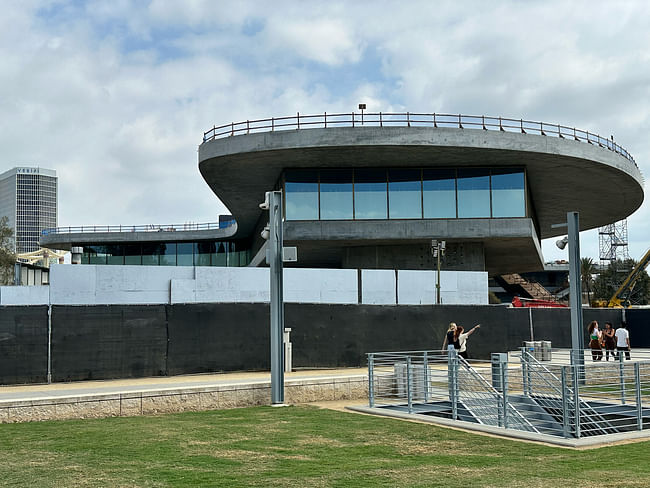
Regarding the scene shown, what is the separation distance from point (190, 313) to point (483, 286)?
41.4 ft

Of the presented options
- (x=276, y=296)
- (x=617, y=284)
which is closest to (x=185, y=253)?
(x=276, y=296)

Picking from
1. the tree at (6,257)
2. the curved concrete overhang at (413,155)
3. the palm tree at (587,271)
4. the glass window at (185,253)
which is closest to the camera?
the curved concrete overhang at (413,155)

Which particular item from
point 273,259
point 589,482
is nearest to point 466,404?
point 273,259

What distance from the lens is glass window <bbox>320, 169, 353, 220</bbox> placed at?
3647 cm

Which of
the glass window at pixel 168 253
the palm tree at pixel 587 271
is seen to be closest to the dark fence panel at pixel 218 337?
the glass window at pixel 168 253

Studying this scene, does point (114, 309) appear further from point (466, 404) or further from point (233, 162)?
point (233, 162)

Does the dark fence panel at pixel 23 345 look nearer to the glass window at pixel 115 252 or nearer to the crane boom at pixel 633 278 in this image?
the glass window at pixel 115 252

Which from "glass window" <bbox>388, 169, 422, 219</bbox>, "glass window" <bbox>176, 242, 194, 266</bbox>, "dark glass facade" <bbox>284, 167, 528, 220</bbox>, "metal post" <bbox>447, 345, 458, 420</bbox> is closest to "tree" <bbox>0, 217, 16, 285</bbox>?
"glass window" <bbox>176, 242, 194, 266</bbox>

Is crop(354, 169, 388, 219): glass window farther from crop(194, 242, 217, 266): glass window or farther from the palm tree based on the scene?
the palm tree

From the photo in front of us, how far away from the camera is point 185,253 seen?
231ft

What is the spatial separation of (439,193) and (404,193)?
1710 millimetres

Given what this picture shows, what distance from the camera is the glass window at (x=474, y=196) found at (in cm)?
3650

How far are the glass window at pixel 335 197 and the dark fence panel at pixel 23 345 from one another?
19491 millimetres

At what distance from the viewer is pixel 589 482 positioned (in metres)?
8.41
